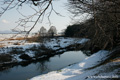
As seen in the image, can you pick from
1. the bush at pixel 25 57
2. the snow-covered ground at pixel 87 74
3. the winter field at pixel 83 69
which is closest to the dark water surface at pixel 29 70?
the winter field at pixel 83 69

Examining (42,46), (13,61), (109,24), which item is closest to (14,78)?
(13,61)

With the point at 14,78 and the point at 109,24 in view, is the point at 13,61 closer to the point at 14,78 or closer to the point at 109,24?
the point at 14,78

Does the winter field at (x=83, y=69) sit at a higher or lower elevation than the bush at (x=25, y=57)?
higher

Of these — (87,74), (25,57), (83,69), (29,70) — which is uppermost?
(87,74)

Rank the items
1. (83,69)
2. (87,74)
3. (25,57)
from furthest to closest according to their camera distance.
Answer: (25,57)
(83,69)
(87,74)

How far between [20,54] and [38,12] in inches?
614

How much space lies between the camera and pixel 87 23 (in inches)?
224

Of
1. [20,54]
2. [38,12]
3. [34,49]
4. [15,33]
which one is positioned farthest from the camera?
[34,49]

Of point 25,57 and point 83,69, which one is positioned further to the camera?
point 25,57

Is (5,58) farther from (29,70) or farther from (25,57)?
(29,70)

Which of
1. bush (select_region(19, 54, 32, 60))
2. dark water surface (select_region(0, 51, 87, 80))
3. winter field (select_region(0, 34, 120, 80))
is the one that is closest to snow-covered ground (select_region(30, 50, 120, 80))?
winter field (select_region(0, 34, 120, 80))

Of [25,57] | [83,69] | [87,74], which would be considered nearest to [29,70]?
[25,57]

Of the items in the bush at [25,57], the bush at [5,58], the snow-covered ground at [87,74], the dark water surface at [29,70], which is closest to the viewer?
the snow-covered ground at [87,74]

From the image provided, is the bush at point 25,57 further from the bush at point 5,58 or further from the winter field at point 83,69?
the bush at point 5,58
